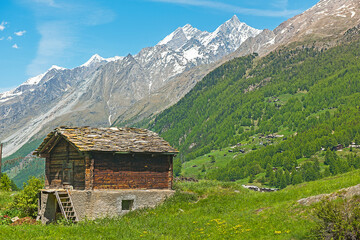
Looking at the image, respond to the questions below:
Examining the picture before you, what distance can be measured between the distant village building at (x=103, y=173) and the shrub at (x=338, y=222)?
19180 millimetres

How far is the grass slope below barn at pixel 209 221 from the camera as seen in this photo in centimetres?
2195

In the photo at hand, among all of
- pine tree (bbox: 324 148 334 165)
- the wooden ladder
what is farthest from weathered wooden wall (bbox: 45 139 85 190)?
pine tree (bbox: 324 148 334 165)

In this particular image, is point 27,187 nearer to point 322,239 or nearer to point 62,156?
point 62,156

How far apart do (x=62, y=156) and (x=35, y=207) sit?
5.36 meters

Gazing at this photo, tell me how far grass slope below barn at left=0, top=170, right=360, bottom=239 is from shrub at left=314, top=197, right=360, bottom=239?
114cm

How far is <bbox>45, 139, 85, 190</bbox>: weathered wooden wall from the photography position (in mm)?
34625

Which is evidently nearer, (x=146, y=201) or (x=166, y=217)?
(x=166, y=217)

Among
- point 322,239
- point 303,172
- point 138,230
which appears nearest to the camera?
point 322,239

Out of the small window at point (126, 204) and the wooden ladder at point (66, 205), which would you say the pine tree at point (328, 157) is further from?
the wooden ladder at point (66, 205)

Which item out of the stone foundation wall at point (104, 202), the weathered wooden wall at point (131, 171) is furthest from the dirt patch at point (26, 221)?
the weathered wooden wall at point (131, 171)

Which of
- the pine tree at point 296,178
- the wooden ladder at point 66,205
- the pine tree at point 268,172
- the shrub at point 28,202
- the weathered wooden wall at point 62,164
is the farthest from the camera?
the pine tree at point 268,172

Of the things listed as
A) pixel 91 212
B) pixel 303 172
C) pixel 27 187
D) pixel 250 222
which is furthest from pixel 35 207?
pixel 303 172

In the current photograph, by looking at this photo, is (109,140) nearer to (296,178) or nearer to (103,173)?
(103,173)

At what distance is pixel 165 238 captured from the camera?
932 inches
